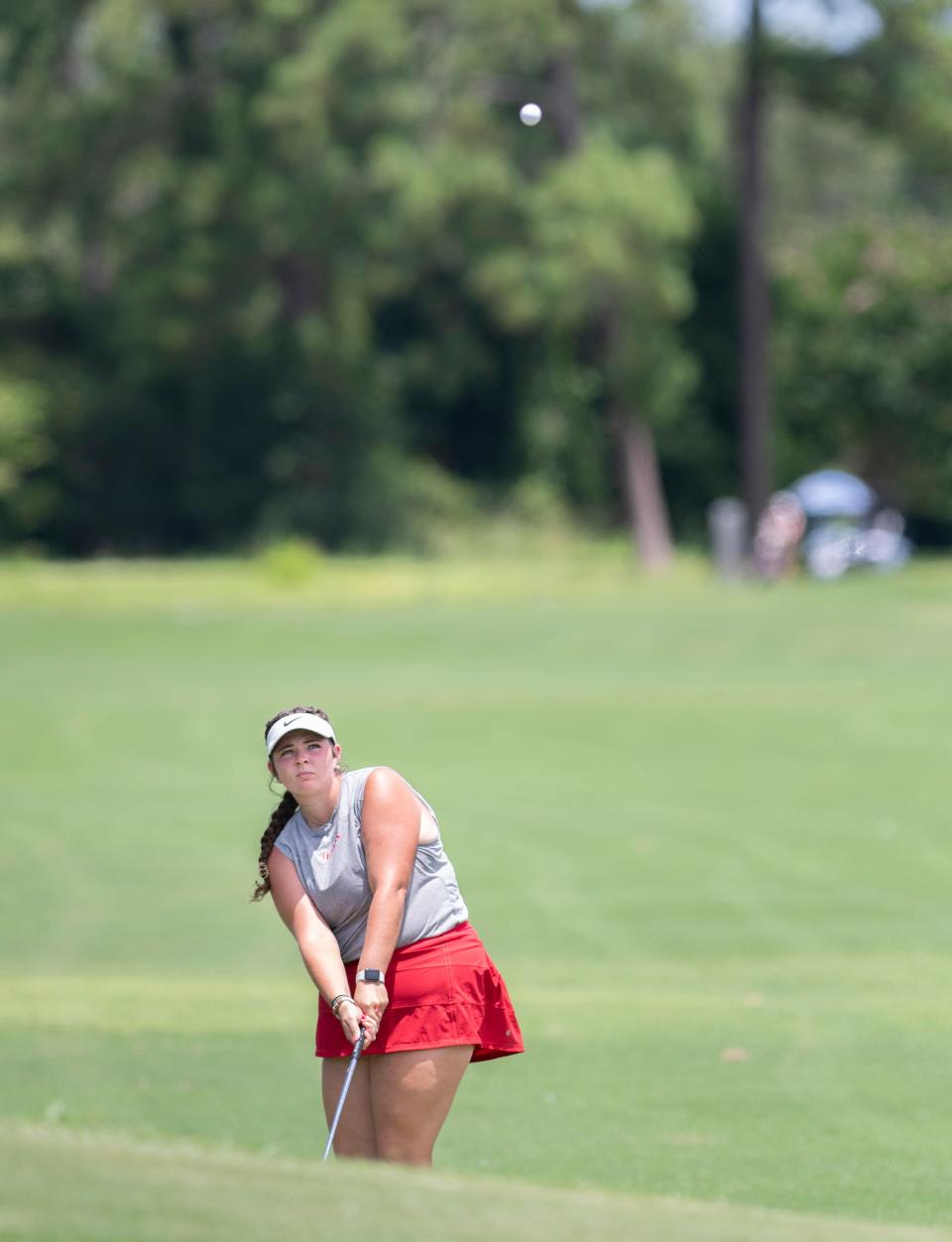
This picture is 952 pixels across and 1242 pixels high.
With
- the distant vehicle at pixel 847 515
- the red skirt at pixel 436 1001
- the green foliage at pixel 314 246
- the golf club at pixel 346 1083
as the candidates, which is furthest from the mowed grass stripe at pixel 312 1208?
the distant vehicle at pixel 847 515

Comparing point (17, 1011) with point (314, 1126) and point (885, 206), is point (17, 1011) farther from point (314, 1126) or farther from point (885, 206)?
point (885, 206)

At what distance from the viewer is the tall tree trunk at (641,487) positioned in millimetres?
39750

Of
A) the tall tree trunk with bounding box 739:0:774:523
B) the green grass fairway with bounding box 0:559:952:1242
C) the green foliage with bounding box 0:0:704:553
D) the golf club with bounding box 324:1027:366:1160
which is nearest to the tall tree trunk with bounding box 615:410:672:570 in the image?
the green foliage with bounding box 0:0:704:553

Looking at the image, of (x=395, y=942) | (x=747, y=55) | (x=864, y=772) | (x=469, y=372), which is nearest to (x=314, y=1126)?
(x=395, y=942)

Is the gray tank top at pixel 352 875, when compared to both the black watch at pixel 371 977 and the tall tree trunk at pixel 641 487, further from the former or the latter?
the tall tree trunk at pixel 641 487

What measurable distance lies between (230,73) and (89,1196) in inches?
1391

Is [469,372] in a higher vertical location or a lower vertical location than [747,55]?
lower

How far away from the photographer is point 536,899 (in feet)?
45.4

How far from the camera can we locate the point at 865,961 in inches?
463

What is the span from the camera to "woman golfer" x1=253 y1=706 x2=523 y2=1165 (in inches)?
209

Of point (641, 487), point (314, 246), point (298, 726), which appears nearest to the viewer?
point (298, 726)

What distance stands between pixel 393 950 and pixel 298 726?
1.97 ft

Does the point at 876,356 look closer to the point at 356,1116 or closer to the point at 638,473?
the point at 638,473

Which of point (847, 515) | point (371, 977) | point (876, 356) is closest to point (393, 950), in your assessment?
point (371, 977)
